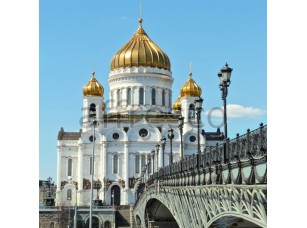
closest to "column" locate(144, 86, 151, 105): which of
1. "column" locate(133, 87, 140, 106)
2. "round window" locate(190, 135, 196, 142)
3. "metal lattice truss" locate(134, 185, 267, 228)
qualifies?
"column" locate(133, 87, 140, 106)

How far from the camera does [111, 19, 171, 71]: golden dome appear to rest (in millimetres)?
63875

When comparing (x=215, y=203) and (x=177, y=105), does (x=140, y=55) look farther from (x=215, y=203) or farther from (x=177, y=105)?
(x=215, y=203)

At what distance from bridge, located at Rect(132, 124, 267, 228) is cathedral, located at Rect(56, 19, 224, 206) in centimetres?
3597

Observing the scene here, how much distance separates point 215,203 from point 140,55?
5110cm

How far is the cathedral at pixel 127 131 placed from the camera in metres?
59.0

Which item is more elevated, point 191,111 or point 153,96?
point 153,96

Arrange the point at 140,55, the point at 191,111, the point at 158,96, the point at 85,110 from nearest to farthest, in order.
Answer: the point at 191,111 → the point at 85,110 → the point at 158,96 → the point at 140,55

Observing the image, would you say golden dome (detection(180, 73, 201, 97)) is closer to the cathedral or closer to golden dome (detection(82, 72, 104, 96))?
the cathedral

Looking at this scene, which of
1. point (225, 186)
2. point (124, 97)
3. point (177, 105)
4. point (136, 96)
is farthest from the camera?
point (177, 105)

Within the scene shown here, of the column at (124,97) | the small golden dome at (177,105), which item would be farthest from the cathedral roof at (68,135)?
the small golden dome at (177,105)

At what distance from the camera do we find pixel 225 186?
1217cm

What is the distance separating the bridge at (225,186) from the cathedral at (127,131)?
36.0 metres

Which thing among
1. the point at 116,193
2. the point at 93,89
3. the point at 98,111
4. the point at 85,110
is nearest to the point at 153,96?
the point at 98,111

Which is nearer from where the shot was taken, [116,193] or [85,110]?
[116,193]
